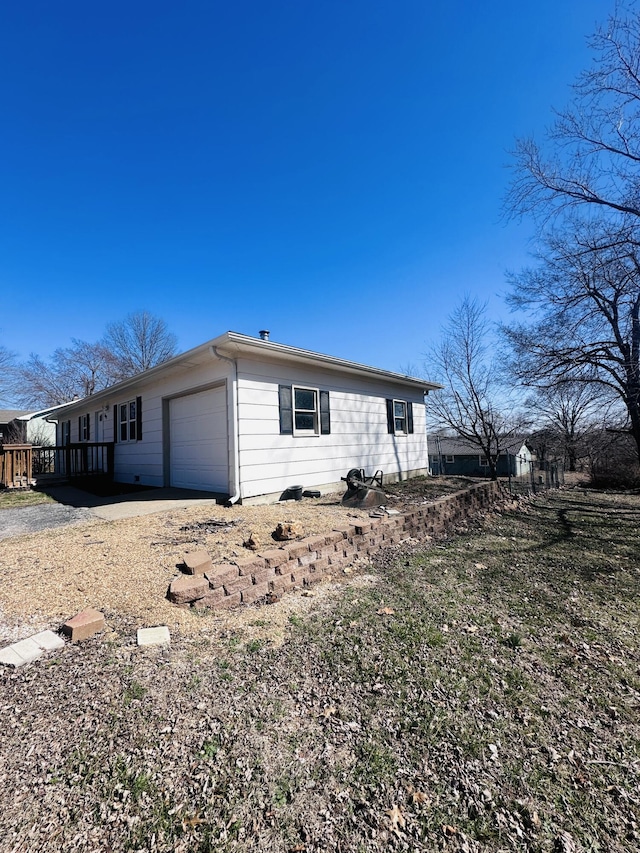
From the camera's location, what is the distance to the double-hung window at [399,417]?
11.1 metres

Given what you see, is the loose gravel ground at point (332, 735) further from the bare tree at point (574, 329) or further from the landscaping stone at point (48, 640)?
the bare tree at point (574, 329)

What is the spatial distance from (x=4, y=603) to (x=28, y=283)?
1669 centimetres

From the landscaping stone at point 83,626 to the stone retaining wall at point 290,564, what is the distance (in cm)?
54

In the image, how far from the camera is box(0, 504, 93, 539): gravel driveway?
5.12 metres

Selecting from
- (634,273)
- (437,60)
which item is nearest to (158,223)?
(437,60)

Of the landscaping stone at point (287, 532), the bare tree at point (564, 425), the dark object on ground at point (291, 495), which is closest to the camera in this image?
the landscaping stone at point (287, 532)

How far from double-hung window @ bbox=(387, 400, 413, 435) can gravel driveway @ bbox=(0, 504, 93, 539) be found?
803 cm

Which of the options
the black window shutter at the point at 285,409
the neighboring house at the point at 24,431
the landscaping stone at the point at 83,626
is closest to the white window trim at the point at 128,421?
the black window shutter at the point at 285,409

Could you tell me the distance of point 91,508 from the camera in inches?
255

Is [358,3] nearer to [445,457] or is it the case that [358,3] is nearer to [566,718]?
[566,718]

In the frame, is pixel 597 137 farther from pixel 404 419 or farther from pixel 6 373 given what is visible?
pixel 6 373

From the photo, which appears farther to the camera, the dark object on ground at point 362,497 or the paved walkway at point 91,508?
the dark object on ground at point 362,497

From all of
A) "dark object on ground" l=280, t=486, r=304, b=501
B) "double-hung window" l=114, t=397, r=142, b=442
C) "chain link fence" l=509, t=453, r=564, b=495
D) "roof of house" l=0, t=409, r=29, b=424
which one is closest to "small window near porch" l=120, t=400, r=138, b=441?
"double-hung window" l=114, t=397, r=142, b=442

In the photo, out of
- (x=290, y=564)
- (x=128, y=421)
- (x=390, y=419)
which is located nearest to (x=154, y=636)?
(x=290, y=564)
